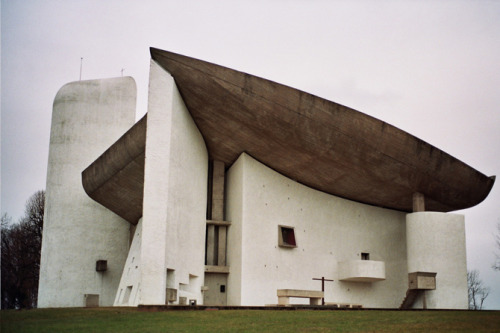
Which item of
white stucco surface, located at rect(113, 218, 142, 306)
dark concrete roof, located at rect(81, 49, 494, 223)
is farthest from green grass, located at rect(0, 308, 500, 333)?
white stucco surface, located at rect(113, 218, 142, 306)

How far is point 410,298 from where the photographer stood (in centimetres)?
2398

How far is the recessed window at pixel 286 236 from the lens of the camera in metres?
22.9

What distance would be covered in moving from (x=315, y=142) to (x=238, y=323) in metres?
10.7

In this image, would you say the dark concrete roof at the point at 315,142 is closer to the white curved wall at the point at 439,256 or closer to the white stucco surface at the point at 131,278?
the white curved wall at the point at 439,256

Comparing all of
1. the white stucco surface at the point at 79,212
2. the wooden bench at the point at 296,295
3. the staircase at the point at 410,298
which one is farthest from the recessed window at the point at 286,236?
the white stucco surface at the point at 79,212

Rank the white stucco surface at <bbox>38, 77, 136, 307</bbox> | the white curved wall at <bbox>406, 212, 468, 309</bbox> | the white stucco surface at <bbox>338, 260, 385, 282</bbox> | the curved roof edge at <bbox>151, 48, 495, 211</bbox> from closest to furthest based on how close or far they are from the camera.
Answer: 1. the curved roof edge at <bbox>151, 48, 495, 211</bbox>
2. the white curved wall at <bbox>406, 212, 468, 309</bbox>
3. the white stucco surface at <bbox>338, 260, 385, 282</bbox>
4. the white stucco surface at <bbox>38, 77, 136, 307</bbox>

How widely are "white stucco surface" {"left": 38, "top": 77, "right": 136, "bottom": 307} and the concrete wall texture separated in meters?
0.05

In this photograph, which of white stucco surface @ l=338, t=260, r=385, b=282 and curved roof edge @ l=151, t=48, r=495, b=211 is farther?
white stucco surface @ l=338, t=260, r=385, b=282

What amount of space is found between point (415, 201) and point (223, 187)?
7.61m

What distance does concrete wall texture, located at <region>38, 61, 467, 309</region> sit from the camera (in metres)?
18.9

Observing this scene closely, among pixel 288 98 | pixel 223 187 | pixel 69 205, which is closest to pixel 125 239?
pixel 69 205

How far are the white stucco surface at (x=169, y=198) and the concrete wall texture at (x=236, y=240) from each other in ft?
0.11

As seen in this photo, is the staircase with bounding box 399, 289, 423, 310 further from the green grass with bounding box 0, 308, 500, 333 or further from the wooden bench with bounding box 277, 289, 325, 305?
the green grass with bounding box 0, 308, 500, 333

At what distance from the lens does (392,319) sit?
1298 cm
